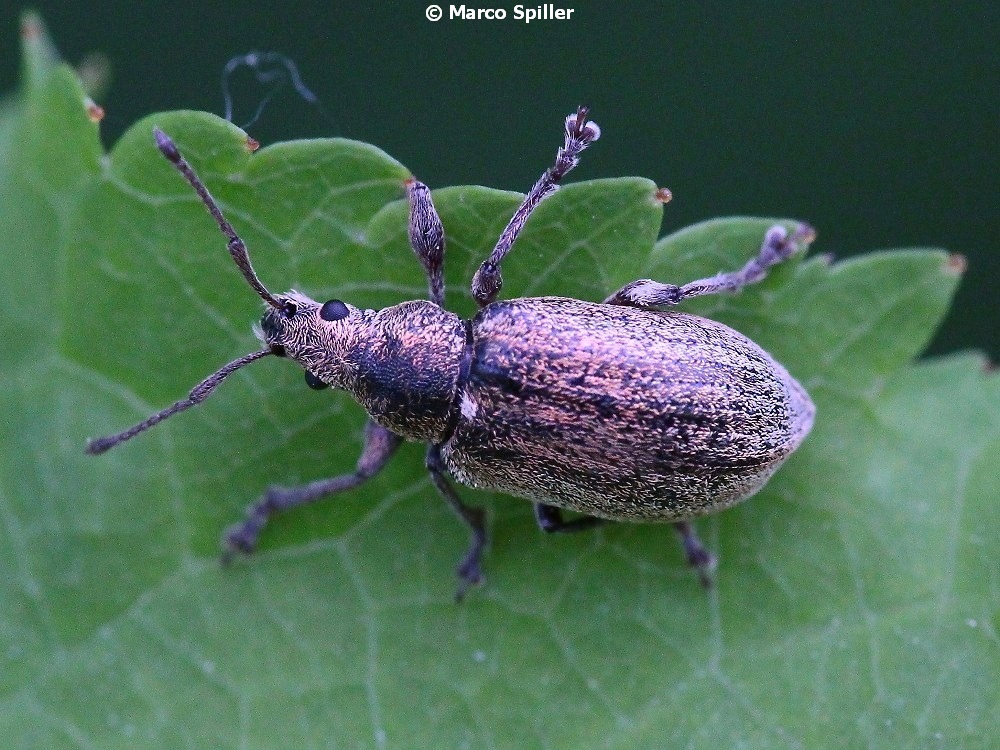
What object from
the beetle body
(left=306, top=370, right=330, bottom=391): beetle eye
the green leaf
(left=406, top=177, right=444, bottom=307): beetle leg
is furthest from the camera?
(left=306, top=370, right=330, bottom=391): beetle eye

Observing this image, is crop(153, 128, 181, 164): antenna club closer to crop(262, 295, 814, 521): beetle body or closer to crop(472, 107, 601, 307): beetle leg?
crop(262, 295, 814, 521): beetle body

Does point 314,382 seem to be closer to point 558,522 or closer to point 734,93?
point 558,522

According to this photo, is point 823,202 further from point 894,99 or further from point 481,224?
point 481,224

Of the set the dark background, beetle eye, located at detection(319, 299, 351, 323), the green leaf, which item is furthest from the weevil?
the dark background

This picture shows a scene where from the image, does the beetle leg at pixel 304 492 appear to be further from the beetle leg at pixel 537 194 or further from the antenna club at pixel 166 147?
the antenna club at pixel 166 147

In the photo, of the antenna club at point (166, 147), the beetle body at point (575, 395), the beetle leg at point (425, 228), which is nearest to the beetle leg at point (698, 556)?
the beetle body at point (575, 395)

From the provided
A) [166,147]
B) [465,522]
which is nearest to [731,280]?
[465,522]

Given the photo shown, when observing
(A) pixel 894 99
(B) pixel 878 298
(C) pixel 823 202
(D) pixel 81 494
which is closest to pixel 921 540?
(B) pixel 878 298

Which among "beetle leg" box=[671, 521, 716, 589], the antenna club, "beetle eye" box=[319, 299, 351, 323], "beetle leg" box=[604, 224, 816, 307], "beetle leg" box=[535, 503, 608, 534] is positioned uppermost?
the antenna club

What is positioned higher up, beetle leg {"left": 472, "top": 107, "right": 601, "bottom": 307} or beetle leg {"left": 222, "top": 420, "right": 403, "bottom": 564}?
beetle leg {"left": 472, "top": 107, "right": 601, "bottom": 307}
